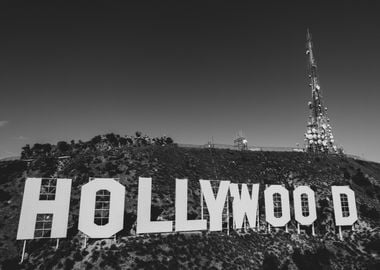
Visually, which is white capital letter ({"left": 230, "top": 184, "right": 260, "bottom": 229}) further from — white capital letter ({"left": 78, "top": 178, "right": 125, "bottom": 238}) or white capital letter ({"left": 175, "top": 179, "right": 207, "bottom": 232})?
white capital letter ({"left": 78, "top": 178, "right": 125, "bottom": 238})

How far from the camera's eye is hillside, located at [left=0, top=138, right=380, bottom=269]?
32.4 metres

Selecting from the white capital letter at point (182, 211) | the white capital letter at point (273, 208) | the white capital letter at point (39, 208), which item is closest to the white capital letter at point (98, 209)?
the white capital letter at point (39, 208)

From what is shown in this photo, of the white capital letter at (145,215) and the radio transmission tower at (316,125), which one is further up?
the radio transmission tower at (316,125)

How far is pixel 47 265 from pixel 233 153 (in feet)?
155

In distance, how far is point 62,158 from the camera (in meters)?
56.4

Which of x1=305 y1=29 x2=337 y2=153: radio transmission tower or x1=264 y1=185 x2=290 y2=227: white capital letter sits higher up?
x1=305 y1=29 x2=337 y2=153: radio transmission tower

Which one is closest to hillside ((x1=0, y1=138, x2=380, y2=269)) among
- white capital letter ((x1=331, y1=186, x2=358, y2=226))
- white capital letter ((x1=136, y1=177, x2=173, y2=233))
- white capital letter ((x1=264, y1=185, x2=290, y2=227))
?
white capital letter ((x1=136, y1=177, x2=173, y2=233))

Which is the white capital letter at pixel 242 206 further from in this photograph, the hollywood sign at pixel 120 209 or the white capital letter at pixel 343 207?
the white capital letter at pixel 343 207

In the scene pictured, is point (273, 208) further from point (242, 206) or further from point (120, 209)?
point (120, 209)

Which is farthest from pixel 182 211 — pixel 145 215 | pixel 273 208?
pixel 273 208

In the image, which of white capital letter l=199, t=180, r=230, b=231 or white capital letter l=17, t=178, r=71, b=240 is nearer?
white capital letter l=17, t=178, r=71, b=240

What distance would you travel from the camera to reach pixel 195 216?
142ft

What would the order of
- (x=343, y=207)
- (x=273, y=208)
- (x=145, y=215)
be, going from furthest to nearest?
(x=343, y=207)
(x=273, y=208)
(x=145, y=215)

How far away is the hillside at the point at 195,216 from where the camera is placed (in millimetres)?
32375
